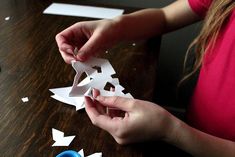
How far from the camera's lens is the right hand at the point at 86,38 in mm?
632

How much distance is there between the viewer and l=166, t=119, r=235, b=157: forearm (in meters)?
0.49

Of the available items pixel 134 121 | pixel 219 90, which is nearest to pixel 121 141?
pixel 134 121

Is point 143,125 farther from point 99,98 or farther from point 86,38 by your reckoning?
point 86,38

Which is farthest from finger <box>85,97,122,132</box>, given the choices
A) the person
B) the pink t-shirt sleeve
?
the pink t-shirt sleeve

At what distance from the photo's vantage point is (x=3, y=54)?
2.38ft

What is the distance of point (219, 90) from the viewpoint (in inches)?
25.5

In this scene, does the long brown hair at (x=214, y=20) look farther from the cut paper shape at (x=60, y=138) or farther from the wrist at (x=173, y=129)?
the cut paper shape at (x=60, y=138)

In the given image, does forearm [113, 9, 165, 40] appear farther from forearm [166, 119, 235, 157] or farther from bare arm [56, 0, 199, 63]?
forearm [166, 119, 235, 157]

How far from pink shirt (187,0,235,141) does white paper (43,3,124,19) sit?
37 cm

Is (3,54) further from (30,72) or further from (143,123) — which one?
(143,123)

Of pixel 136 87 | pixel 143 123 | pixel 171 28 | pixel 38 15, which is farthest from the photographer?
pixel 38 15

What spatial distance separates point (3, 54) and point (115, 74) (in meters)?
0.26

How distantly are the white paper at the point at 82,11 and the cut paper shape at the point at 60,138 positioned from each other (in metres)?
0.50

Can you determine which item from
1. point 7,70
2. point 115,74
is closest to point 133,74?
point 115,74
